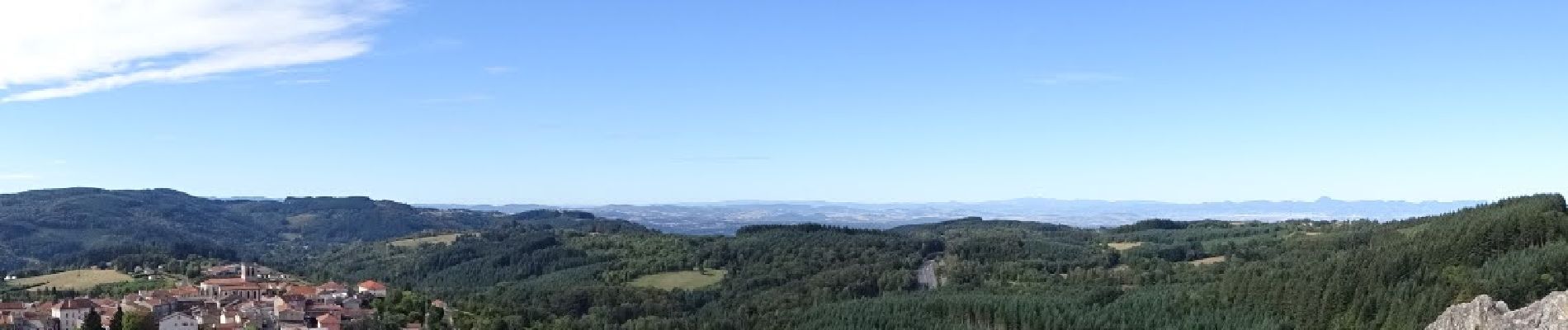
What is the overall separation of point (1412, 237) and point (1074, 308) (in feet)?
158

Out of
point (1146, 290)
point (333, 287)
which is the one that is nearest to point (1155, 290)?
point (1146, 290)

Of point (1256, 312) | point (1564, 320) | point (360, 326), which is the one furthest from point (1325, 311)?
point (360, 326)

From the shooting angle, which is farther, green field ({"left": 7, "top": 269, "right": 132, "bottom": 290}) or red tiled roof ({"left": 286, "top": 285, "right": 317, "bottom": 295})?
green field ({"left": 7, "top": 269, "right": 132, "bottom": 290})

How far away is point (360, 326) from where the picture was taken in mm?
102938

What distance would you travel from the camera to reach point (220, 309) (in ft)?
372

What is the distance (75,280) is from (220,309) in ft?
239

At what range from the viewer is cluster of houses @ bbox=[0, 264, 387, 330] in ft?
335

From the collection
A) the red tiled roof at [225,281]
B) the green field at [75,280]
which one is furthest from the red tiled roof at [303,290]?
the green field at [75,280]

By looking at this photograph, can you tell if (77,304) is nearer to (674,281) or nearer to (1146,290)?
(674,281)

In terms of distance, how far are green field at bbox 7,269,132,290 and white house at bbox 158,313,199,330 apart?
65.6 m

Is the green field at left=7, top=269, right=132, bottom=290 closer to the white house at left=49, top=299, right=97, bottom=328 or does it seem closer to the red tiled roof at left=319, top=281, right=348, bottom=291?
the red tiled roof at left=319, top=281, right=348, bottom=291

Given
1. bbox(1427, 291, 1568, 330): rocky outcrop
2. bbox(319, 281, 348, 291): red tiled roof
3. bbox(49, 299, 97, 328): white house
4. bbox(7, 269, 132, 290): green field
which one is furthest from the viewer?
bbox(7, 269, 132, 290): green field

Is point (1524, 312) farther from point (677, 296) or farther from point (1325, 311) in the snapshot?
point (677, 296)

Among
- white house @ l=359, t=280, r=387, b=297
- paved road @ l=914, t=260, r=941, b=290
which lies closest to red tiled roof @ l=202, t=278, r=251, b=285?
white house @ l=359, t=280, r=387, b=297
